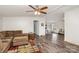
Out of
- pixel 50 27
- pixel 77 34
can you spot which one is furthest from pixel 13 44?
pixel 50 27

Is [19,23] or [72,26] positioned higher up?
[19,23]

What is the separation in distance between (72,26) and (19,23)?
255 inches

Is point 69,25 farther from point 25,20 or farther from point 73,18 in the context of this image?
point 25,20

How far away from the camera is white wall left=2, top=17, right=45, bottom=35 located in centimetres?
1169

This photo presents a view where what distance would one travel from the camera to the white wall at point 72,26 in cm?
620

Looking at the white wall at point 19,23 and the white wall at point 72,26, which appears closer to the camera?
the white wall at point 72,26

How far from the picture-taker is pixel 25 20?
39.2ft

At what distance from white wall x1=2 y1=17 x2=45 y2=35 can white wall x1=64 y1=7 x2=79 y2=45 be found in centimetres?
488

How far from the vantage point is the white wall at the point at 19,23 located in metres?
11.7

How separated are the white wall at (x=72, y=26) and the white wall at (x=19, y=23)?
16.0 feet

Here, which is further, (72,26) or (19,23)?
(19,23)

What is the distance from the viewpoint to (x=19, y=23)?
1179 cm

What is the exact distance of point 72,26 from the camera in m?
6.78
